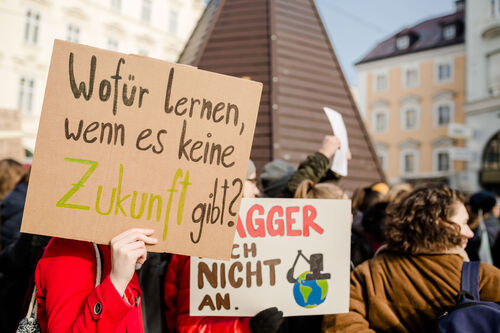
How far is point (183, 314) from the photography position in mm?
1892

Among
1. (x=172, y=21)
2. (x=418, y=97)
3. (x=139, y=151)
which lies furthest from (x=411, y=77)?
(x=139, y=151)

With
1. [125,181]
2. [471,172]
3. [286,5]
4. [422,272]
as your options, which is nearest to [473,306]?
[422,272]

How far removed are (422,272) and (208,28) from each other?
19.1 feet

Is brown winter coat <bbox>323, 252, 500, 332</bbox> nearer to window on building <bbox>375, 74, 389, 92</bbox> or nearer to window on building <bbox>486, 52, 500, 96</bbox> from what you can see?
window on building <bbox>486, 52, 500, 96</bbox>

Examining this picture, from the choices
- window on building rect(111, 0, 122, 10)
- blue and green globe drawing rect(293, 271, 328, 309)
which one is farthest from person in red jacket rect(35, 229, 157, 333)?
window on building rect(111, 0, 122, 10)

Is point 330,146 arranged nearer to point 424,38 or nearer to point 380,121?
point 380,121

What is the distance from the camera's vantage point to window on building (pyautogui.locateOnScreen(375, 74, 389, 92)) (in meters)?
28.6

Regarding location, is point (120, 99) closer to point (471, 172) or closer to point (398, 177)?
point (471, 172)

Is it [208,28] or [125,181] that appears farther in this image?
[208,28]

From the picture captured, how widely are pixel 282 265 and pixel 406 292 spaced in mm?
547

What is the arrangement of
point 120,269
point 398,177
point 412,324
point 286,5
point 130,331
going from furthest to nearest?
point 398,177, point 286,5, point 412,324, point 130,331, point 120,269

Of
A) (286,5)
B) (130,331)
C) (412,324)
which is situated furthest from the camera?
(286,5)

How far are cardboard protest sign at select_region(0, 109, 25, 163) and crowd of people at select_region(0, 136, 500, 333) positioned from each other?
331 centimetres

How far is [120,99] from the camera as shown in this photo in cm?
139
